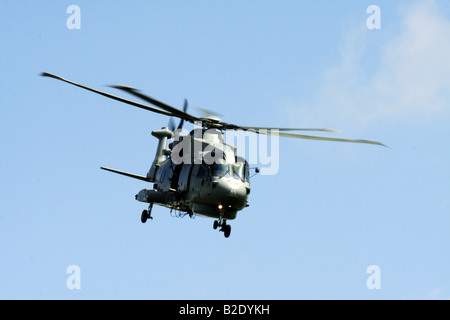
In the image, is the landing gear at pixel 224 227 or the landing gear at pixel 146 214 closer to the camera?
the landing gear at pixel 224 227

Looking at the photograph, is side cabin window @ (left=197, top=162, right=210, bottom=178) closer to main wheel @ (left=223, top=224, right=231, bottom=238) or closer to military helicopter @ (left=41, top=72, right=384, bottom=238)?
military helicopter @ (left=41, top=72, right=384, bottom=238)

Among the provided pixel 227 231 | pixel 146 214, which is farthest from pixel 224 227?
pixel 146 214

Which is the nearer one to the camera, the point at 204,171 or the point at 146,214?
the point at 204,171

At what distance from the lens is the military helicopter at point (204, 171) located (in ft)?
140

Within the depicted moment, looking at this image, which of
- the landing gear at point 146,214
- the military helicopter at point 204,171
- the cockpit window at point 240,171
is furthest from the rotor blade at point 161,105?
the landing gear at point 146,214

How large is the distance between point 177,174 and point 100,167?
7862mm

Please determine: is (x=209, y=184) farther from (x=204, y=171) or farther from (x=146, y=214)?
(x=146, y=214)

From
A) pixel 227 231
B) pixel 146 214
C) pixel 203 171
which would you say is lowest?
pixel 227 231

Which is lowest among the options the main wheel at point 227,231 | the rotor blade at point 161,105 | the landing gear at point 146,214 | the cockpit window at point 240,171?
the main wheel at point 227,231

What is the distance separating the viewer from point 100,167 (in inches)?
2078

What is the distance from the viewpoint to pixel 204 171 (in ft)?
145

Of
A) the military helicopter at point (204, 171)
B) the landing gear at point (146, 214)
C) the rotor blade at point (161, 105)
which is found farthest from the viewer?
the landing gear at point (146, 214)

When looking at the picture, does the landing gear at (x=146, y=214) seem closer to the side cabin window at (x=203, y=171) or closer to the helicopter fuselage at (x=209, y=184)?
the helicopter fuselage at (x=209, y=184)

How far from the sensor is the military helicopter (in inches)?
1681
